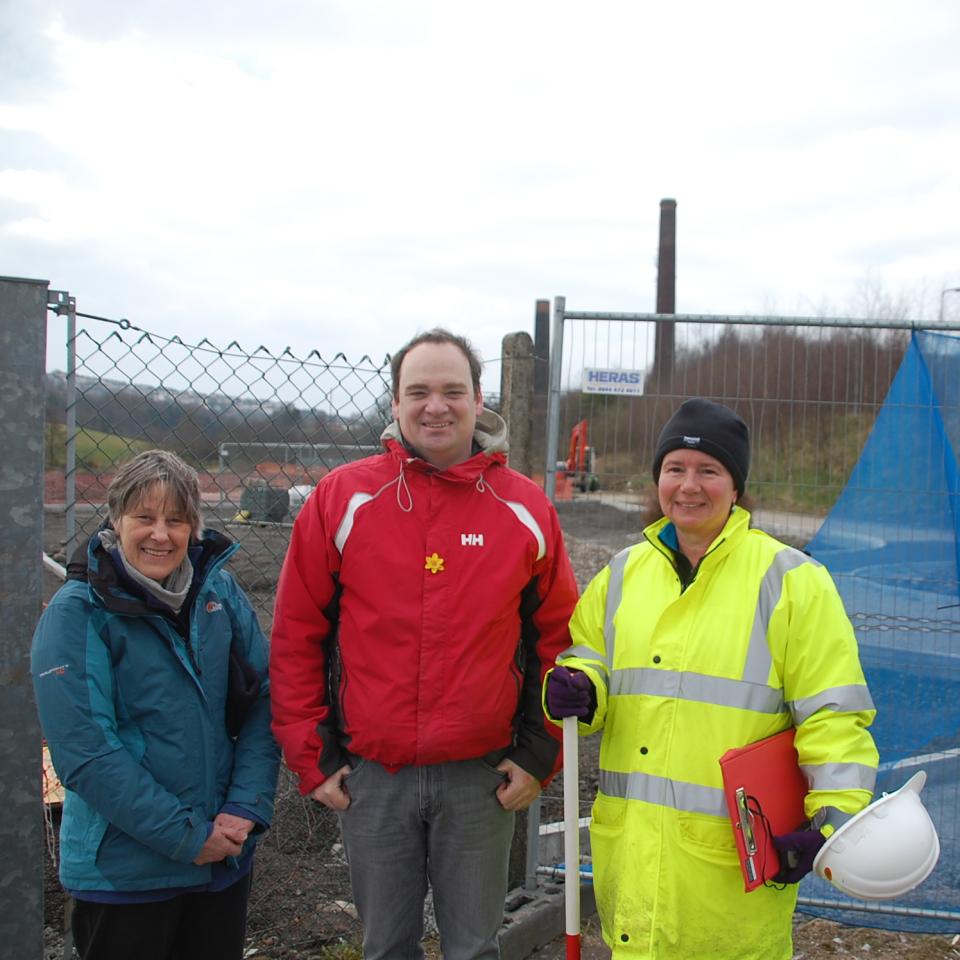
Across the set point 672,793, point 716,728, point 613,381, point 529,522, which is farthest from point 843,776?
point 613,381

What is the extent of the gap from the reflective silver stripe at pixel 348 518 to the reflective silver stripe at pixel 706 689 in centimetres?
89

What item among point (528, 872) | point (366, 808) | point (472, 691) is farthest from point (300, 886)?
point (472, 691)

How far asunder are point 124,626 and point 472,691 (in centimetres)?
96

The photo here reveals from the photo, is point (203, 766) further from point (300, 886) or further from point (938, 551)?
point (938, 551)

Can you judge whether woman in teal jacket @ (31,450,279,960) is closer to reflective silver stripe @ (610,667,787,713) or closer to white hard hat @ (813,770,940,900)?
reflective silver stripe @ (610,667,787,713)

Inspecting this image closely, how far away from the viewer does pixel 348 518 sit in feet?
8.74

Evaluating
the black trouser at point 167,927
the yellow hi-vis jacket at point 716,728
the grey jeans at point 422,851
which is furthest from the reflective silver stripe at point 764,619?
the black trouser at point 167,927

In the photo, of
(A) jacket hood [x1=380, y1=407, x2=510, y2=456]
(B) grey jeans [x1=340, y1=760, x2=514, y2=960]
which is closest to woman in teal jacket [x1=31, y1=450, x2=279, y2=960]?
(B) grey jeans [x1=340, y1=760, x2=514, y2=960]

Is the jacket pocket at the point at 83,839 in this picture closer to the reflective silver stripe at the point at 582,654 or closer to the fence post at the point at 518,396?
the reflective silver stripe at the point at 582,654

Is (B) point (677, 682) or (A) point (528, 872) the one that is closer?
(B) point (677, 682)

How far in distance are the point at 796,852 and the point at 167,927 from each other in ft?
5.43

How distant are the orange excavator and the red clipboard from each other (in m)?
1.90

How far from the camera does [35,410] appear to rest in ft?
9.29

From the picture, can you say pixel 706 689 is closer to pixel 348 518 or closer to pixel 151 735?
pixel 348 518
